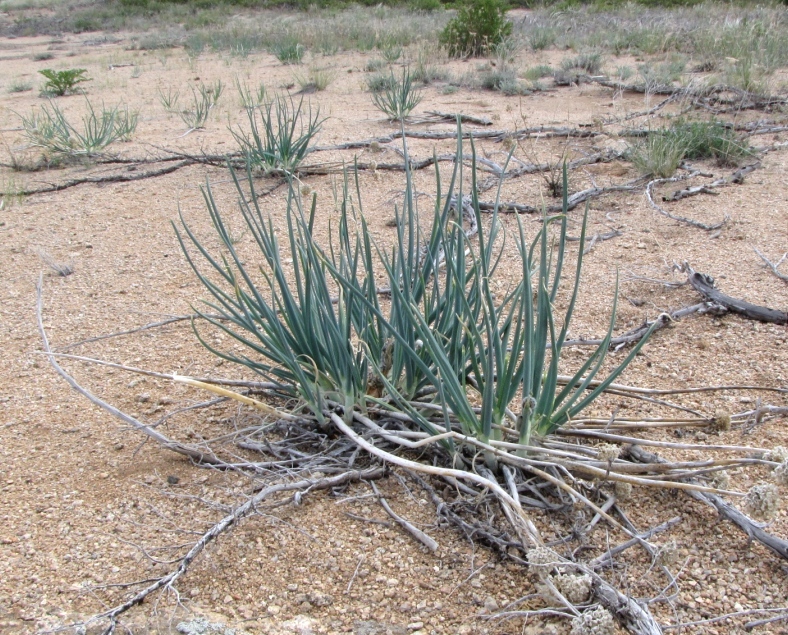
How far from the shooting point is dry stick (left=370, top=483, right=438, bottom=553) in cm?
158

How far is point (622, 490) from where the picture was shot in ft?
5.31

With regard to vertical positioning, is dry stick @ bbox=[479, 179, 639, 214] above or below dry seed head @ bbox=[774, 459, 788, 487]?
below

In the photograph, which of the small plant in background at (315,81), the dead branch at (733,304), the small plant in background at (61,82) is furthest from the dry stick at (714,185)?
the small plant in background at (61,82)

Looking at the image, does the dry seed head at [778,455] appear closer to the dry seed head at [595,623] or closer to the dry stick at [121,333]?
the dry seed head at [595,623]

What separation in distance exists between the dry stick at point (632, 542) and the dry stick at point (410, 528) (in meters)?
0.34

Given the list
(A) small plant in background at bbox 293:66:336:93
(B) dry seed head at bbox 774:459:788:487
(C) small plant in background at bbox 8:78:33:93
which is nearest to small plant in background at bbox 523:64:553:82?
(A) small plant in background at bbox 293:66:336:93

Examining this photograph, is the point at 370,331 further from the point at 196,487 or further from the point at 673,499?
the point at 673,499

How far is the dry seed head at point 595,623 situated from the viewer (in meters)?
→ 1.22

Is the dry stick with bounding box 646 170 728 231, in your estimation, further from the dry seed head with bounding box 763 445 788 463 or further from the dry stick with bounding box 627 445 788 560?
the dry seed head with bounding box 763 445 788 463

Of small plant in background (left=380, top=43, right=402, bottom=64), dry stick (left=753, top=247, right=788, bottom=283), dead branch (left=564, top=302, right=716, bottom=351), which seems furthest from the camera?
small plant in background (left=380, top=43, right=402, bottom=64)

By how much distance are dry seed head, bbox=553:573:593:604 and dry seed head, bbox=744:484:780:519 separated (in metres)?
0.36

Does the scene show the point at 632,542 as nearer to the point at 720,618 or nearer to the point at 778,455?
the point at 720,618

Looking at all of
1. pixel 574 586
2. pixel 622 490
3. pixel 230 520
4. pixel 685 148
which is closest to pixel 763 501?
pixel 622 490

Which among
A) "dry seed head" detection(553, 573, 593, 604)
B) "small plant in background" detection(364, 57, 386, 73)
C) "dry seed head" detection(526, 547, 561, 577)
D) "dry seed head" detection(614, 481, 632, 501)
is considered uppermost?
"small plant in background" detection(364, 57, 386, 73)
